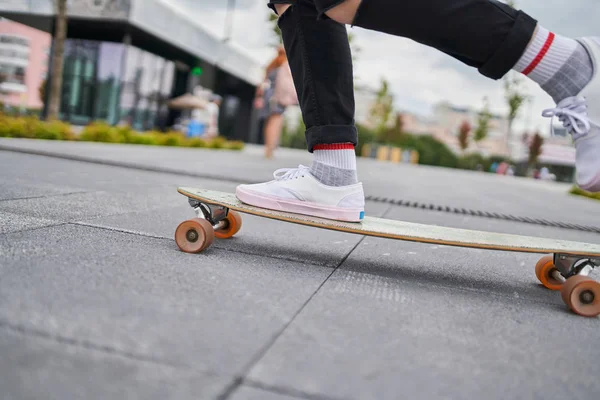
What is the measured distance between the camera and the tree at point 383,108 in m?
41.7

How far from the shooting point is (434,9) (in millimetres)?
1547

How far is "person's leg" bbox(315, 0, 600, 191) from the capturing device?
1.55 metres

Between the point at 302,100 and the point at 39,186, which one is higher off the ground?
the point at 302,100

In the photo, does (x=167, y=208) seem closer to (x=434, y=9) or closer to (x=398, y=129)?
(x=434, y=9)

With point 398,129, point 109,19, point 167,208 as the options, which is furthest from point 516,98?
point 167,208

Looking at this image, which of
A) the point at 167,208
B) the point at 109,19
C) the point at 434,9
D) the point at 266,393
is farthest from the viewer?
the point at 109,19

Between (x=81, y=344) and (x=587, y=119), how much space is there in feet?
4.83

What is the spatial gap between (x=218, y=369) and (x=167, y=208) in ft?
7.10

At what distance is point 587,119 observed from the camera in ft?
5.32

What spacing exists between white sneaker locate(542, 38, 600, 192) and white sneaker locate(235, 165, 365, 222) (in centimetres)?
71

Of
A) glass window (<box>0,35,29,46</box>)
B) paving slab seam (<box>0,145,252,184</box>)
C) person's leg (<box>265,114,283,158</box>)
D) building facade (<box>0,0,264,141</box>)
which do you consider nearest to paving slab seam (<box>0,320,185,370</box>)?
paving slab seam (<box>0,145,252,184</box>)

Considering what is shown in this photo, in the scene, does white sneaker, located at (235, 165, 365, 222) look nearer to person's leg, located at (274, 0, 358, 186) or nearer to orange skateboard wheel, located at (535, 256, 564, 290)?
person's leg, located at (274, 0, 358, 186)

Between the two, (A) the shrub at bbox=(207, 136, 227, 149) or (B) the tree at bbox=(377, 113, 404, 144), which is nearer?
(A) the shrub at bbox=(207, 136, 227, 149)

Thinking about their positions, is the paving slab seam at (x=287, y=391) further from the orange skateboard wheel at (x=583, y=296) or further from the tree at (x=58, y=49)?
the tree at (x=58, y=49)
